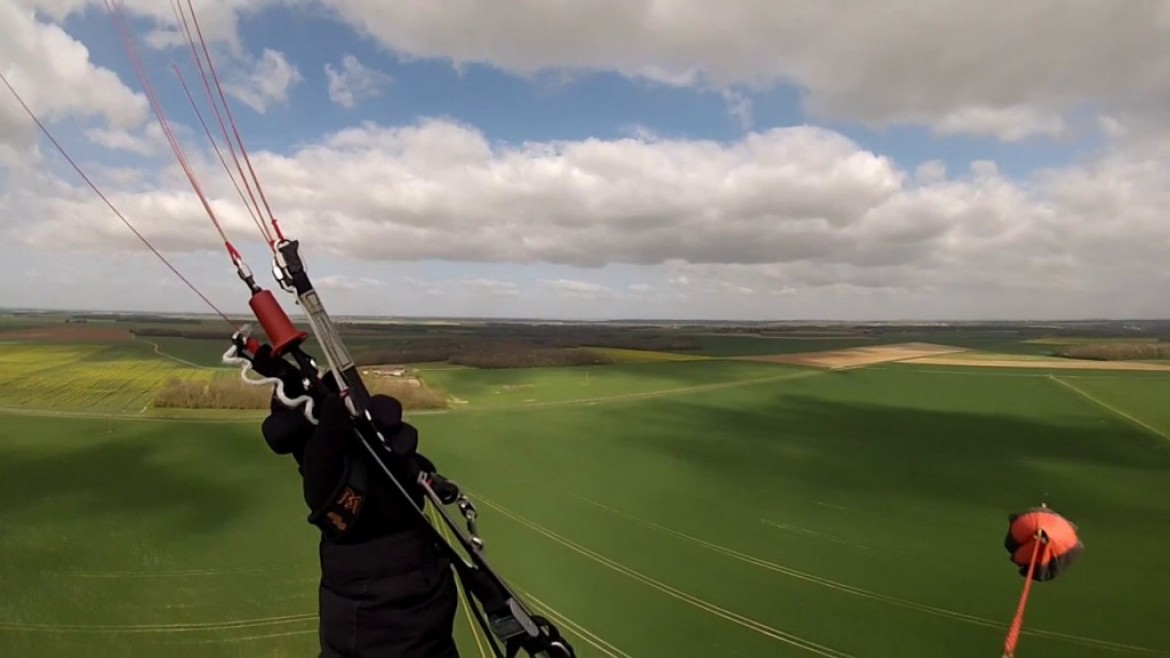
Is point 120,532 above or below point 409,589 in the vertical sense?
below

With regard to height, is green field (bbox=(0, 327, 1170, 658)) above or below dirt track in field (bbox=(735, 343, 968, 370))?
below

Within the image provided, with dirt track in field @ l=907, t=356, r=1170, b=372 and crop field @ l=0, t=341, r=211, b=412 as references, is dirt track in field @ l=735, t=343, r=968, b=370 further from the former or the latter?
crop field @ l=0, t=341, r=211, b=412

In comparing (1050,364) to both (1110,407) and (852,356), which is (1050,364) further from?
(1110,407)

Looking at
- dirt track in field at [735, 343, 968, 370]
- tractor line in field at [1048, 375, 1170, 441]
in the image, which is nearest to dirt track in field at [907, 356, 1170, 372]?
dirt track in field at [735, 343, 968, 370]

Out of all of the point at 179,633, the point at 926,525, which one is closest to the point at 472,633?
the point at 179,633

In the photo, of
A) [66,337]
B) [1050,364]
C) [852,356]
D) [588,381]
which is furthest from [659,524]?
[66,337]

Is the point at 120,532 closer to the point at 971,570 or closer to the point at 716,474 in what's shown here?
the point at 716,474
